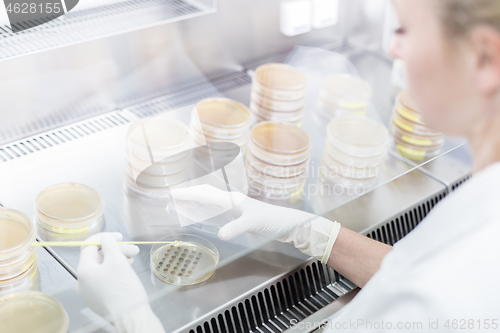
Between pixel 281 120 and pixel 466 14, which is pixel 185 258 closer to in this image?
pixel 281 120

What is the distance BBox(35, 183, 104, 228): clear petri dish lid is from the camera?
3.55 ft

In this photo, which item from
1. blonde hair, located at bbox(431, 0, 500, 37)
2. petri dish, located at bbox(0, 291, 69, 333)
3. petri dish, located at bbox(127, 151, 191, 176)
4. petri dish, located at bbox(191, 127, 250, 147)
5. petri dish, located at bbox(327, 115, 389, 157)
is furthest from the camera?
petri dish, located at bbox(327, 115, 389, 157)

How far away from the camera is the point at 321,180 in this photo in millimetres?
1361

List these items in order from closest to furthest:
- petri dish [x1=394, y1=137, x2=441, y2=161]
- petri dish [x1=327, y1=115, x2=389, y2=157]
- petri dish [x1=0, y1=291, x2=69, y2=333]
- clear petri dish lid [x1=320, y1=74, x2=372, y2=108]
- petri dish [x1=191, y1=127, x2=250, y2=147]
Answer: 1. petri dish [x1=0, y1=291, x2=69, y2=333]
2. petri dish [x1=191, y1=127, x2=250, y2=147]
3. petri dish [x1=327, y1=115, x2=389, y2=157]
4. petri dish [x1=394, y1=137, x2=441, y2=161]
5. clear petri dish lid [x1=320, y1=74, x2=372, y2=108]

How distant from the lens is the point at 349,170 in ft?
4.51

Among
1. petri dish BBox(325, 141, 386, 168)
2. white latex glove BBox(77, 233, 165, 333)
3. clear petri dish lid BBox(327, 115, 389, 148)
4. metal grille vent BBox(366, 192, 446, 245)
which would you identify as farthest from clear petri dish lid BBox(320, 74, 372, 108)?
white latex glove BBox(77, 233, 165, 333)

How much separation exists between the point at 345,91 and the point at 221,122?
497 mm

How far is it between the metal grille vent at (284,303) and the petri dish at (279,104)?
1.54ft

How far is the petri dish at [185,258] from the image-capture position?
1088 mm

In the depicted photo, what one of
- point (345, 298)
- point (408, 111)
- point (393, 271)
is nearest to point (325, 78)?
point (408, 111)

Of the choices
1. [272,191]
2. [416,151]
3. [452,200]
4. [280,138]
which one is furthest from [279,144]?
[452,200]

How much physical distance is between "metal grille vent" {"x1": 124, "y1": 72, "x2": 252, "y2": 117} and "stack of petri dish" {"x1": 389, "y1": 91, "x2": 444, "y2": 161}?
20.4 inches

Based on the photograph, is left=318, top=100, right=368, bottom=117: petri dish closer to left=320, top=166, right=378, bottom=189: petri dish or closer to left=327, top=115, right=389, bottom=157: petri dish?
left=327, top=115, right=389, bottom=157: petri dish

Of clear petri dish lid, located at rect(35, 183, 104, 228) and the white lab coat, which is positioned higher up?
the white lab coat
